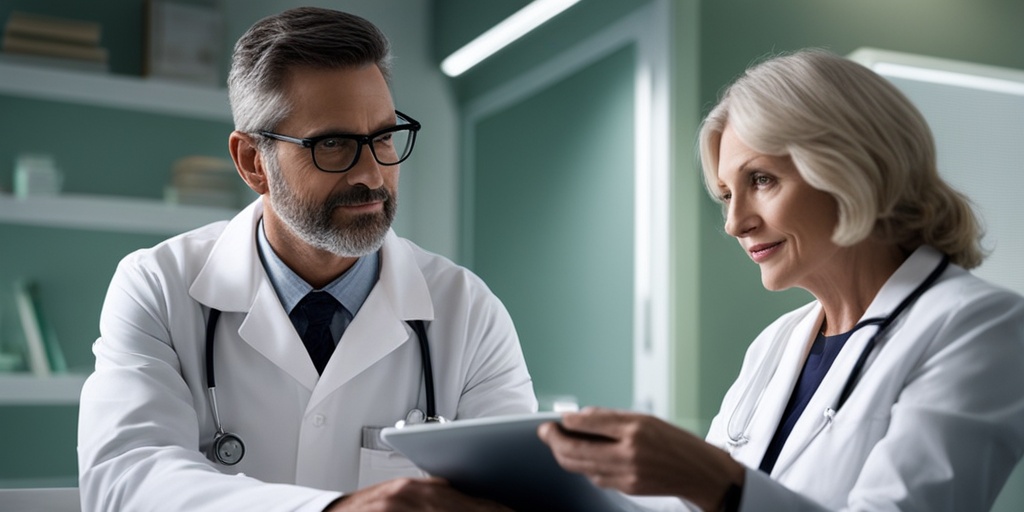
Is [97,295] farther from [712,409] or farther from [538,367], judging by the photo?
[712,409]

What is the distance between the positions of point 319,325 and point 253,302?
4.7 inches

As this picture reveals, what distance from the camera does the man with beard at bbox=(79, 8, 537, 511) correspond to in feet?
4.99

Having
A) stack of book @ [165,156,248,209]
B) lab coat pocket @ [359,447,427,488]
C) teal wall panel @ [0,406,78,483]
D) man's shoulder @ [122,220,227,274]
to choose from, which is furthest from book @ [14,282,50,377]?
lab coat pocket @ [359,447,427,488]

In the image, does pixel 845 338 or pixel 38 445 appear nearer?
pixel 845 338

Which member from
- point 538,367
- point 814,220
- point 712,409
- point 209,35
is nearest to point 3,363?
point 209,35

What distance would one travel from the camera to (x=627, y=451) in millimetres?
929

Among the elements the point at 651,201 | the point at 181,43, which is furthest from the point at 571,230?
the point at 181,43

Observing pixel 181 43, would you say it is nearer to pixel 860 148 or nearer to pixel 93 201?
pixel 93 201

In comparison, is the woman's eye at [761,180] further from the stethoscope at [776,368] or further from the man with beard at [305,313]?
the man with beard at [305,313]

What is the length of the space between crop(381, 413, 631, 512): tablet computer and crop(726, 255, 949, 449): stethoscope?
0.29m

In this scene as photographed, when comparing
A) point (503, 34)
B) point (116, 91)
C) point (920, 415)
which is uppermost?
point (503, 34)

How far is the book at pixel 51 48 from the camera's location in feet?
11.4

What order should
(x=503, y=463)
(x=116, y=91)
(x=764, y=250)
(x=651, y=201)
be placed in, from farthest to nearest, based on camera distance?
(x=116, y=91) → (x=651, y=201) → (x=764, y=250) → (x=503, y=463)

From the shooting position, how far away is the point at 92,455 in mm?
1363
